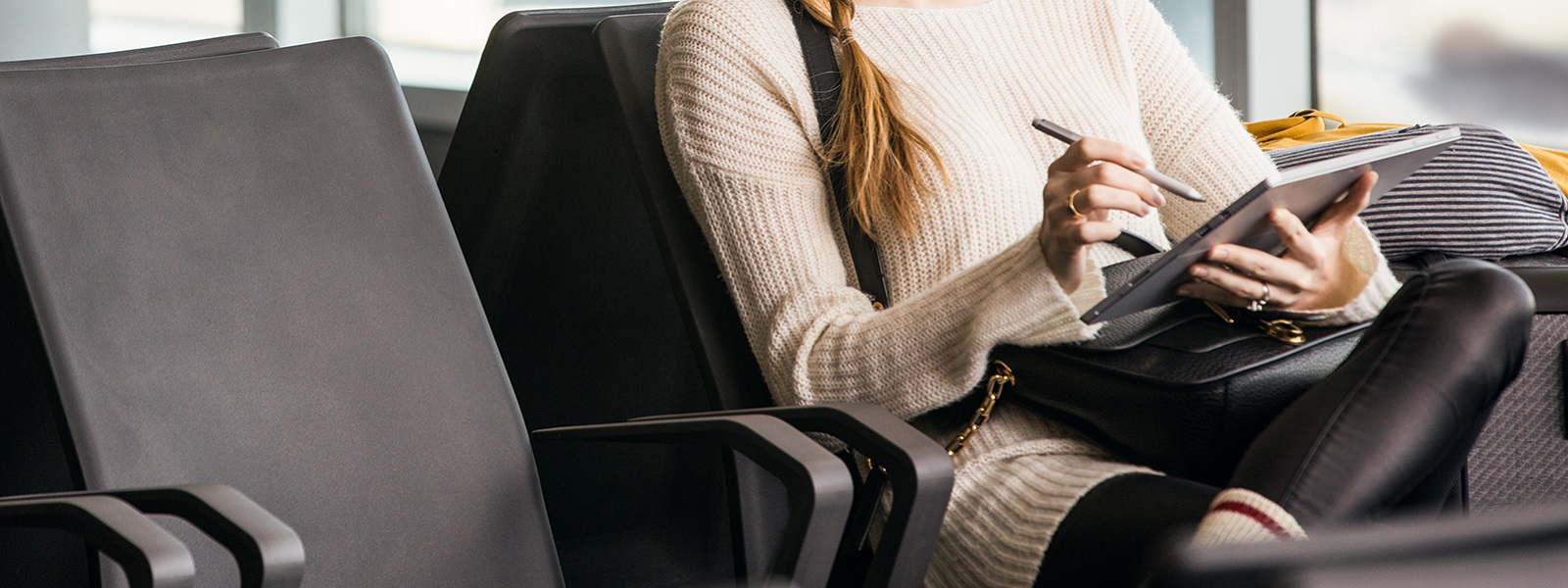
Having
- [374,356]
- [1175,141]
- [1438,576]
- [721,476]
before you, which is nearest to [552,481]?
[721,476]

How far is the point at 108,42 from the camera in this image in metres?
2.52

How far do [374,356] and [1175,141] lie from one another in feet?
2.55

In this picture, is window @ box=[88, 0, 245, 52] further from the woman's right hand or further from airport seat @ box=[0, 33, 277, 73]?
the woman's right hand

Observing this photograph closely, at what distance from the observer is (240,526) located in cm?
70

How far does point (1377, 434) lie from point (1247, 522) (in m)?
0.11

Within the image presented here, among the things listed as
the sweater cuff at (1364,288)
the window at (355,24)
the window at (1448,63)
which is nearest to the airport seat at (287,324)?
the sweater cuff at (1364,288)

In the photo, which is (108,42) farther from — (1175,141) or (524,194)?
(1175,141)

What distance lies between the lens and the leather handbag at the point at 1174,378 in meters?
0.91

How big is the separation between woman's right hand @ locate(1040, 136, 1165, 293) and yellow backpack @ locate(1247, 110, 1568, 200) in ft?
2.84

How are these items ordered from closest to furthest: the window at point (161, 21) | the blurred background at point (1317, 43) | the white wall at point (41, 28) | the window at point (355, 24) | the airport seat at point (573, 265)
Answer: the airport seat at point (573, 265), the white wall at point (41, 28), the window at point (161, 21), the window at point (355, 24), the blurred background at point (1317, 43)

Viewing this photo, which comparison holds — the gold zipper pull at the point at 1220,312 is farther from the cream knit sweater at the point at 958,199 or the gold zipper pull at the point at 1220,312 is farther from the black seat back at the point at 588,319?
the black seat back at the point at 588,319

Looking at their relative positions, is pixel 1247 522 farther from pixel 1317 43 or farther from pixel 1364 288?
pixel 1317 43

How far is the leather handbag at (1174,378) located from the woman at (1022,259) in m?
0.02


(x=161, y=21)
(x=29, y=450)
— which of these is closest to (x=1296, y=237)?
(x=29, y=450)
